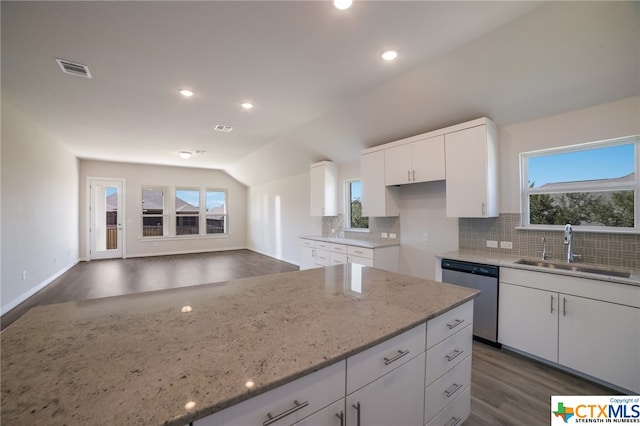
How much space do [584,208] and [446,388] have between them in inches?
97.0

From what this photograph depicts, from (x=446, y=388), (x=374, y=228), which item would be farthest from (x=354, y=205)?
(x=446, y=388)

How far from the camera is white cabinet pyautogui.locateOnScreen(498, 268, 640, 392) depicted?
2.02m

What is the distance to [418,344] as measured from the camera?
131 centimetres

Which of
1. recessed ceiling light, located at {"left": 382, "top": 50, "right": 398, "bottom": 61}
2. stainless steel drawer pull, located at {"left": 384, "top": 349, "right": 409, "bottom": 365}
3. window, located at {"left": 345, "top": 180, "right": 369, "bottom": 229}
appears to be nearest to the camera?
stainless steel drawer pull, located at {"left": 384, "top": 349, "right": 409, "bottom": 365}

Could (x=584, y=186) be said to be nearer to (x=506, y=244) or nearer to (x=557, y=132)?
(x=557, y=132)

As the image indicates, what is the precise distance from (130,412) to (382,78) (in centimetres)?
335

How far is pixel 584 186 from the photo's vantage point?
106 inches

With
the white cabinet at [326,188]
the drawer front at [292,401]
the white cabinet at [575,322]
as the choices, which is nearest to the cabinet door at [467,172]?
the white cabinet at [575,322]

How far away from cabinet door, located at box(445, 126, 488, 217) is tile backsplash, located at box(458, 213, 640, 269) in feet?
1.23

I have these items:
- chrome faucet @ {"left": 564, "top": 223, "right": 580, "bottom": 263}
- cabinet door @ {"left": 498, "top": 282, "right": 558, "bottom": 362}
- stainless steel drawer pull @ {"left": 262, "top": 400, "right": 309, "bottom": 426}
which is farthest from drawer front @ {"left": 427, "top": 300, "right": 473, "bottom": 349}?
chrome faucet @ {"left": 564, "top": 223, "right": 580, "bottom": 263}

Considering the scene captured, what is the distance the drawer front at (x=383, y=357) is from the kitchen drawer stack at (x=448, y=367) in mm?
120

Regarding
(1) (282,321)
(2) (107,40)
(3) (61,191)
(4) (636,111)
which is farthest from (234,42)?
(3) (61,191)

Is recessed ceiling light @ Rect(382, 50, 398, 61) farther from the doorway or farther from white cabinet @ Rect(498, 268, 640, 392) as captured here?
the doorway

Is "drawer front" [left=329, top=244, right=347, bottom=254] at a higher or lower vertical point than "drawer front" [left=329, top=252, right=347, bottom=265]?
higher
